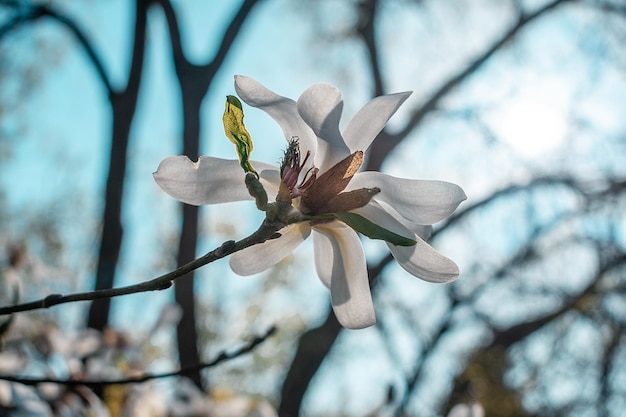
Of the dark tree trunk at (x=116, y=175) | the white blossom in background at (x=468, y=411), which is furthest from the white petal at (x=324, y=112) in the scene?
the dark tree trunk at (x=116, y=175)

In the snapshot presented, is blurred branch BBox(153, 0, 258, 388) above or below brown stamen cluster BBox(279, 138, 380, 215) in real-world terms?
below

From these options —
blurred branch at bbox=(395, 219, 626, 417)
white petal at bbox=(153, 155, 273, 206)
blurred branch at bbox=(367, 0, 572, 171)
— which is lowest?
blurred branch at bbox=(395, 219, 626, 417)

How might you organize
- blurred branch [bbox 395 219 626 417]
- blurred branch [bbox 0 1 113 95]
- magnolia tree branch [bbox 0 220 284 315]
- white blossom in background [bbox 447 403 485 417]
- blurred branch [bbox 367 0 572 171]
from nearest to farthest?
magnolia tree branch [bbox 0 220 284 315]
white blossom in background [bbox 447 403 485 417]
blurred branch [bbox 0 1 113 95]
blurred branch [bbox 367 0 572 171]
blurred branch [bbox 395 219 626 417]

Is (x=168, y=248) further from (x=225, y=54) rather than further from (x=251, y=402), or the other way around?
(x=251, y=402)

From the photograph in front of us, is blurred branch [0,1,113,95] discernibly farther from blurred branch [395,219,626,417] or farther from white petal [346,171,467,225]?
white petal [346,171,467,225]

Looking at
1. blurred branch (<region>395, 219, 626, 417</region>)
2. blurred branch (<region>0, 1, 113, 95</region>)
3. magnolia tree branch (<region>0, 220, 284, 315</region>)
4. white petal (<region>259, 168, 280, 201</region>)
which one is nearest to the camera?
magnolia tree branch (<region>0, 220, 284, 315</region>)

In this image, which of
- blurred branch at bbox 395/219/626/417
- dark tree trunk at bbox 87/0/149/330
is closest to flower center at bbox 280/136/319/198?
dark tree trunk at bbox 87/0/149/330

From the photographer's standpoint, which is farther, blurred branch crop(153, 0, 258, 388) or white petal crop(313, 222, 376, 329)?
blurred branch crop(153, 0, 258, 388)
